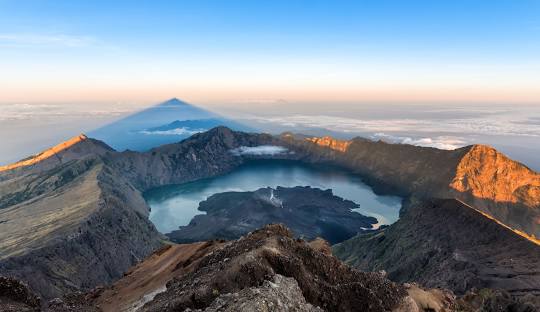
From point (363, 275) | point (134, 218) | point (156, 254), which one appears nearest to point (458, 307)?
point (363, 275)

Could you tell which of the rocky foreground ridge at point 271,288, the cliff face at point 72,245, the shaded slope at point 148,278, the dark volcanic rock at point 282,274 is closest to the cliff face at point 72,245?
the cliff face at point 72,245

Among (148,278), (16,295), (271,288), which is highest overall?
(271,288)

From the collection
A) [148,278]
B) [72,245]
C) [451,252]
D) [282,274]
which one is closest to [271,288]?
[282,274]

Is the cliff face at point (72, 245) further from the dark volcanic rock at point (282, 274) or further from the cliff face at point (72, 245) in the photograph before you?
the dark volcanic rock at point (282, 274)

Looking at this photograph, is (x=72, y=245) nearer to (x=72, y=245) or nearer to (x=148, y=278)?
(x=72, y=245)

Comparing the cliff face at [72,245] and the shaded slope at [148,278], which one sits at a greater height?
the shaded slope at [148,278]

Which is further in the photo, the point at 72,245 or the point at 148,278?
the point at 72,245
